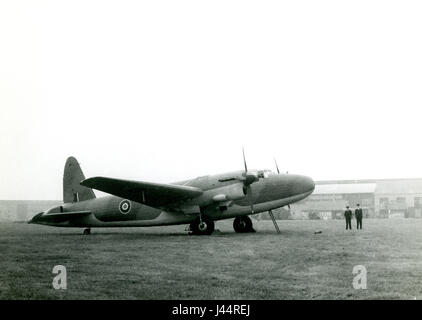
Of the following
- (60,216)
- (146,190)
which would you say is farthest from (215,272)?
(60,216)

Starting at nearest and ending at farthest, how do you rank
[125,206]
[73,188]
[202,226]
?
[202,226] < [125,206] < [73,188]

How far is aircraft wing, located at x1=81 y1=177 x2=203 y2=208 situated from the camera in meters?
16.1

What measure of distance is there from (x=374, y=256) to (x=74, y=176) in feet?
49.4

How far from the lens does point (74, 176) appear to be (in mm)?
21438

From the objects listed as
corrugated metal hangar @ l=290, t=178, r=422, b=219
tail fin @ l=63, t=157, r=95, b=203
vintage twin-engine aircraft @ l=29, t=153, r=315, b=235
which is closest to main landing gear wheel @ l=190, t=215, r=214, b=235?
vintage twin-engine aircraft @ l=29, t=153, r=315, b=235

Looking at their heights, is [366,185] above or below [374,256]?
above

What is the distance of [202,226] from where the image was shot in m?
17.7

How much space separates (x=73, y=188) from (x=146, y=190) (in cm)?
562

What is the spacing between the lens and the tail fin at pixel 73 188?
2106 cm

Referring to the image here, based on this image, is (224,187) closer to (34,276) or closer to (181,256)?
(181,256)

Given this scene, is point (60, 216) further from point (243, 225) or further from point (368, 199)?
point (368, 199)

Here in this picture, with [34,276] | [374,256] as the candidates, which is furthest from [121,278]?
[374,256]

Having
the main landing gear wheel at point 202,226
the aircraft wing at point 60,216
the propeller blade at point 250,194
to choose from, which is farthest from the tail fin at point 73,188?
the propeller blade at point 250,194
